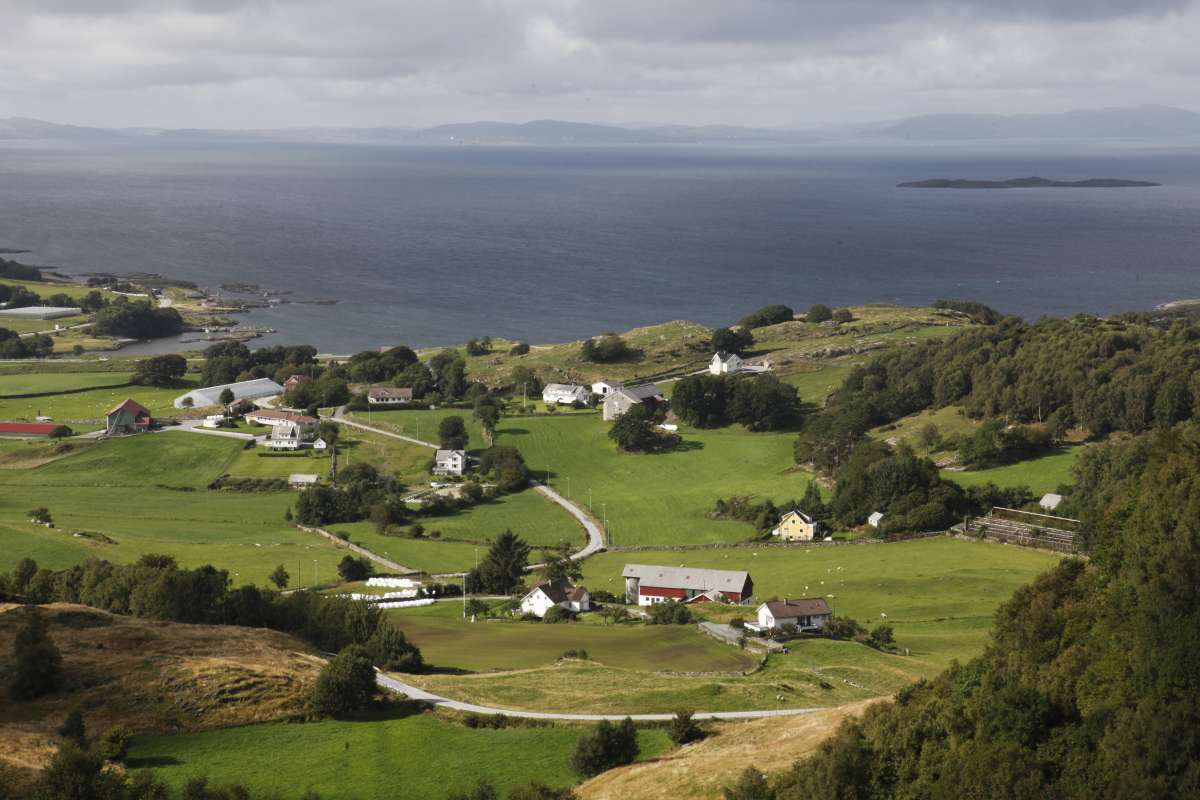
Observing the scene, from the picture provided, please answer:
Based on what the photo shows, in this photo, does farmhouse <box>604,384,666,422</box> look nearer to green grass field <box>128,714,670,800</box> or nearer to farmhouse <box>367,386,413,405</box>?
farmhouse <box>367,386,413,405</box>

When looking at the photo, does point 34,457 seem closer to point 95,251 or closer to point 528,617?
point 528,617

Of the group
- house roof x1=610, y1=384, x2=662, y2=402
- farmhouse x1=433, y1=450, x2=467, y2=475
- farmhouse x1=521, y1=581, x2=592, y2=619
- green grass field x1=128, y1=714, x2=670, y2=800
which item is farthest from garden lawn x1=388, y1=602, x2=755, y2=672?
house roof x1=610, y1=384, x2=662, y2=402

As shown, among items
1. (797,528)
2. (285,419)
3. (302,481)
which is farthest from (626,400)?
(797,528)

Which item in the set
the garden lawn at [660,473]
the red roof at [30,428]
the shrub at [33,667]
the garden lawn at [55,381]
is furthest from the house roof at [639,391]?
the shrub at [33,667]

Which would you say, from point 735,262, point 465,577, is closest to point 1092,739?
point 465,577

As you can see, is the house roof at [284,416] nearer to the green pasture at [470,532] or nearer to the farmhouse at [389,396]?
the farmhouse at [389,396]

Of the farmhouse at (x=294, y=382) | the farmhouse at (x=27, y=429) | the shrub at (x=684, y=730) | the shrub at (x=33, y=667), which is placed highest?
the shrub at (x=33, y=667)
